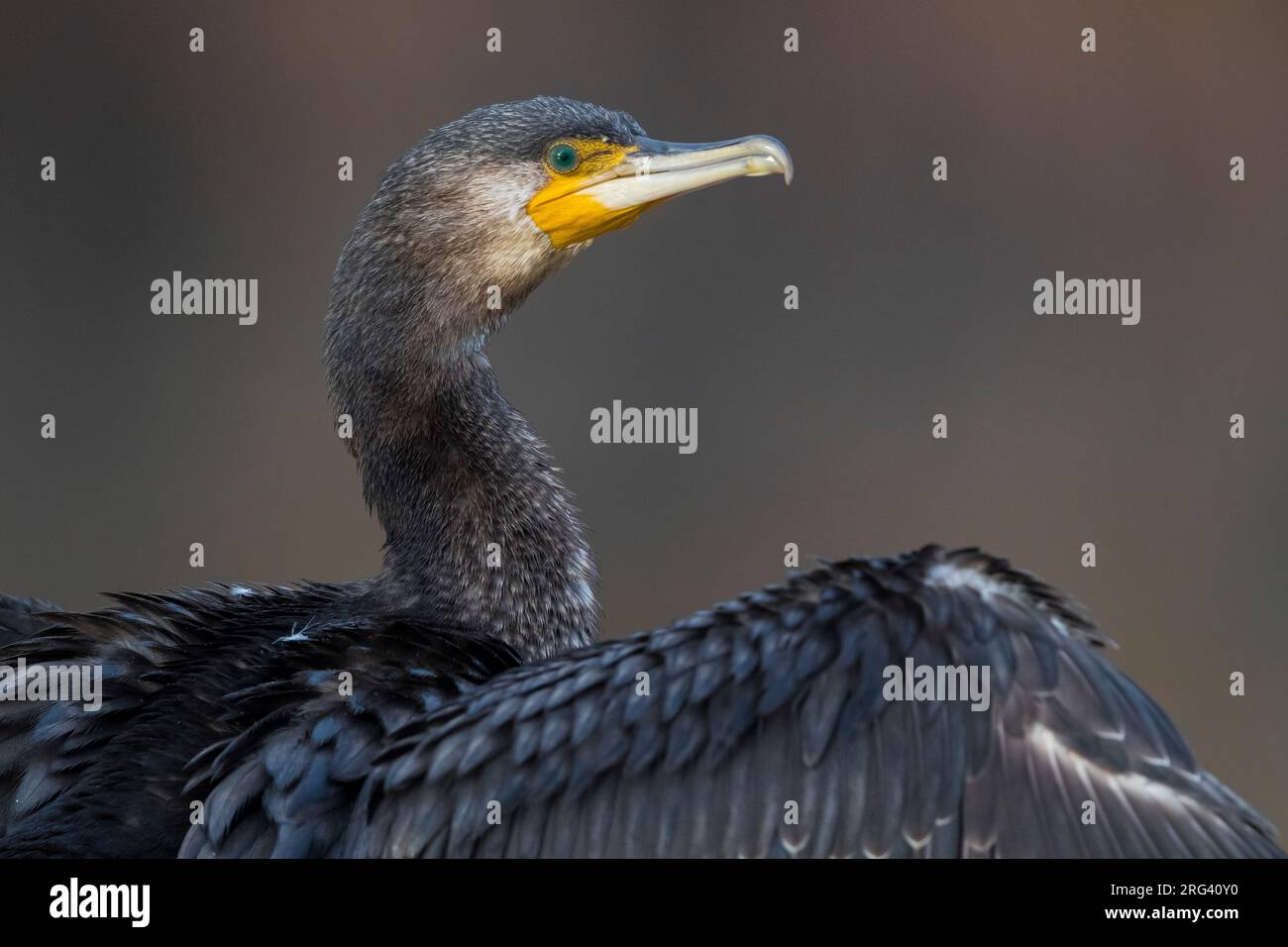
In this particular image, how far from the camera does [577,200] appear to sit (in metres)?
4.59

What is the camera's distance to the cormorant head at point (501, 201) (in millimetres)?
4375

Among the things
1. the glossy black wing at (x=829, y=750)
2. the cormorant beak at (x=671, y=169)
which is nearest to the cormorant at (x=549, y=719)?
the glossy black wing at (x=829, y=750)

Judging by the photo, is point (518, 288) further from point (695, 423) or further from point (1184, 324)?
point (1184, 324)

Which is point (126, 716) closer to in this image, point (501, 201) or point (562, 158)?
point (501, 201)

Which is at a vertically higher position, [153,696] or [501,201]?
[501,201]

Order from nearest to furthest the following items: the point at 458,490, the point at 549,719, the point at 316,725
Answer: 1. the point at 549,719
2. the point at 316,725
3. the point at 458,490

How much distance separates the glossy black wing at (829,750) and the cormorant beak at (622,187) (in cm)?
146

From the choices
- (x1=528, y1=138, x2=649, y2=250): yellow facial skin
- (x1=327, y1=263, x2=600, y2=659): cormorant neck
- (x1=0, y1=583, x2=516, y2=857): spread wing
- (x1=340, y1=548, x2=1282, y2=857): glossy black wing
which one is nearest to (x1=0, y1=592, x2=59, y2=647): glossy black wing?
(x1=0, y1=583, x2=516, y2=857): spread wing

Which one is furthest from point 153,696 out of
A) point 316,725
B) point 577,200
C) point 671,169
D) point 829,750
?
point 671,169

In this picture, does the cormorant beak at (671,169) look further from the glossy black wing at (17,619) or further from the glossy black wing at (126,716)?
the glossy black wing at (17,619)

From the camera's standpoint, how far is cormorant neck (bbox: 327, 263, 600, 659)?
4.13 m

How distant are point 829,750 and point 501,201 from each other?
182 cm

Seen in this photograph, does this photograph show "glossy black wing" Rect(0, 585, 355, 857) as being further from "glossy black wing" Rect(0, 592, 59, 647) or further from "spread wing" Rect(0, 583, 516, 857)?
"glossy black wing" Rect(0, 592, 59, 647)

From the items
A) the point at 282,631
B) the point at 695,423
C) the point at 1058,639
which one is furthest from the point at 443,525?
the point at 695,423
